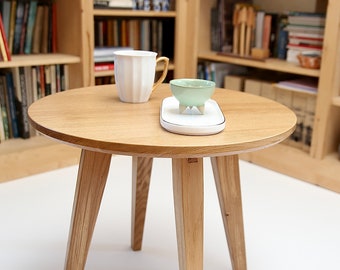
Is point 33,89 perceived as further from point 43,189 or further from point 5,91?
point 43,189

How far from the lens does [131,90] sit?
1.11 metres

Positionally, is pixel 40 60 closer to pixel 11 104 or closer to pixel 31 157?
pixel 11 104

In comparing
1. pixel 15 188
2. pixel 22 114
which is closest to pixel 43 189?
pixel 15 188

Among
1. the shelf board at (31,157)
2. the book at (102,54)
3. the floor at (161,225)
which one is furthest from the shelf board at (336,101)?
the shelf board at (31,157)

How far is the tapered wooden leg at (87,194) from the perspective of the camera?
1.05m

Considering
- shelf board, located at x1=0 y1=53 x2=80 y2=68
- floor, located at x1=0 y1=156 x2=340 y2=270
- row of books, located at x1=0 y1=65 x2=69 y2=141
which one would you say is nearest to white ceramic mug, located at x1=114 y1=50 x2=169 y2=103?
floor, located at x1=0 y1=156 x2=340 y2=270

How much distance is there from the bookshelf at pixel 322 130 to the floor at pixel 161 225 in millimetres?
58

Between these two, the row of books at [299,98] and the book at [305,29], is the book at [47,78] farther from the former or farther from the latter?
the book at [305,29]

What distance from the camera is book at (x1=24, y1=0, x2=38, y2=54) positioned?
2059mm

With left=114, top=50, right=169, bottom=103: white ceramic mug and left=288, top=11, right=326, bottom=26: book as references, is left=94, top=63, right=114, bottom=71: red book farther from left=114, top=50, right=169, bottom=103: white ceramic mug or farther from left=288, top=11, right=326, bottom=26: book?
left=114, top=50, right=169, bottom=103: white ceramic mug

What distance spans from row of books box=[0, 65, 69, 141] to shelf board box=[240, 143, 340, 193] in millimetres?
985

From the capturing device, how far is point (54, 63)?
79.5 inches

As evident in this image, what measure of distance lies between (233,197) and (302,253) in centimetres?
40

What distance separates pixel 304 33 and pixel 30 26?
1.27 meters
